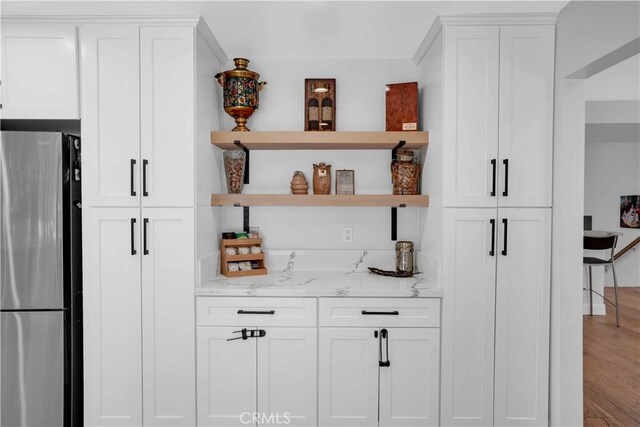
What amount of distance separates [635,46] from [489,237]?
43.0 inches

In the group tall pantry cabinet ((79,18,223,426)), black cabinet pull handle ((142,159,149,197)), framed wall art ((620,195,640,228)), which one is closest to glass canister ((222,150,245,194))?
tall pantry cabinet ((79,18,223,426))

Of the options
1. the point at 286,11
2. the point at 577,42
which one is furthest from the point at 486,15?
the point at 286,11

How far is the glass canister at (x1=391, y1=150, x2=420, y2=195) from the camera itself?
2564 mm

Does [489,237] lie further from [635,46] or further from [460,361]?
[635,46]

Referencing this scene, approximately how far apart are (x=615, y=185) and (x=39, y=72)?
7.70 m

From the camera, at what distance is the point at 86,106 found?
2.18m

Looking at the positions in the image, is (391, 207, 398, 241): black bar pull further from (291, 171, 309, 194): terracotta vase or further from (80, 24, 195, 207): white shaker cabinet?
(80, 24, 195, 207): white shaker cabinet

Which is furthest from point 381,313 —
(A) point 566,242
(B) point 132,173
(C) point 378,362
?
(B) point 132,173

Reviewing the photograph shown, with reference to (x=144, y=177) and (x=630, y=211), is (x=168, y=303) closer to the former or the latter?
(x=144, y=177)

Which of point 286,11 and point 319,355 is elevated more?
point 286,11

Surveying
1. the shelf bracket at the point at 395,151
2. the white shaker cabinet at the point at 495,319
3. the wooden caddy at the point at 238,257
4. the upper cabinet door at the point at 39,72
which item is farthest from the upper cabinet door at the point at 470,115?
the upper cabinet door at the point at 39,72

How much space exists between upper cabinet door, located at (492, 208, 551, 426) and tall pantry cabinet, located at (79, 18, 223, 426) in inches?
67.7

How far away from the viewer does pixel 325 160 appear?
280 centimetres

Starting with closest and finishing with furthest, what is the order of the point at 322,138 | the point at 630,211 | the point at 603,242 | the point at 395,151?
1. the point at 322,138
2. the point at 395,151
3. the point at 603,242
4. the point at 630,211
